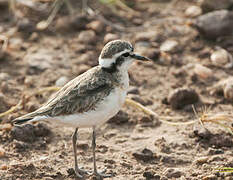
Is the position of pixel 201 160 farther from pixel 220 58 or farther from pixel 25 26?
pixel 25 26

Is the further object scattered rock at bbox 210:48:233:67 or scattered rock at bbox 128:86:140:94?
scattered rock at bbox 210:48:233:67

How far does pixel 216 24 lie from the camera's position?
7.79m

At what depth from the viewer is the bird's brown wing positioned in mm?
4840

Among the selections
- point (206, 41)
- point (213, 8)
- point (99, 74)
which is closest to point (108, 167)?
point (99, 74)

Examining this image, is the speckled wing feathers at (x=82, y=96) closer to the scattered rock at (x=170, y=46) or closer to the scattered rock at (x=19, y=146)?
the scattered rock at (x=19, y=146)

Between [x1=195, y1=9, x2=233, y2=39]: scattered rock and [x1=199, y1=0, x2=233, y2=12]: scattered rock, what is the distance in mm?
374

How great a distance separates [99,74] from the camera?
5066mm

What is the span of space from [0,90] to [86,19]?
7.73 feet

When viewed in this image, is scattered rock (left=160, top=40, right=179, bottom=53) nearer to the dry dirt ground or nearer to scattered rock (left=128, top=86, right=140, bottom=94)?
the dry dirt ground

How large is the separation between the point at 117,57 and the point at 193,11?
395cm

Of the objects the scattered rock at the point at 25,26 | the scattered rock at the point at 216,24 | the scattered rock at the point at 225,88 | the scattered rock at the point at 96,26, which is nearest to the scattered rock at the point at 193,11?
the scattered rock at the point at 216,24

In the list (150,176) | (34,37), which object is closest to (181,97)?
(150,176)

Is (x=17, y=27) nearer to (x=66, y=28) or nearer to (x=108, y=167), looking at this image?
(x=66, y=28)

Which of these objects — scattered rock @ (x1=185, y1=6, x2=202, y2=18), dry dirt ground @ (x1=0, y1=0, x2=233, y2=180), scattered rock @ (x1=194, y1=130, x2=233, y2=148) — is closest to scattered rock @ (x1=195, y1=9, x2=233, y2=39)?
dry dirt ground @ (x1=0, y1=0, x2=233, y2=180)
